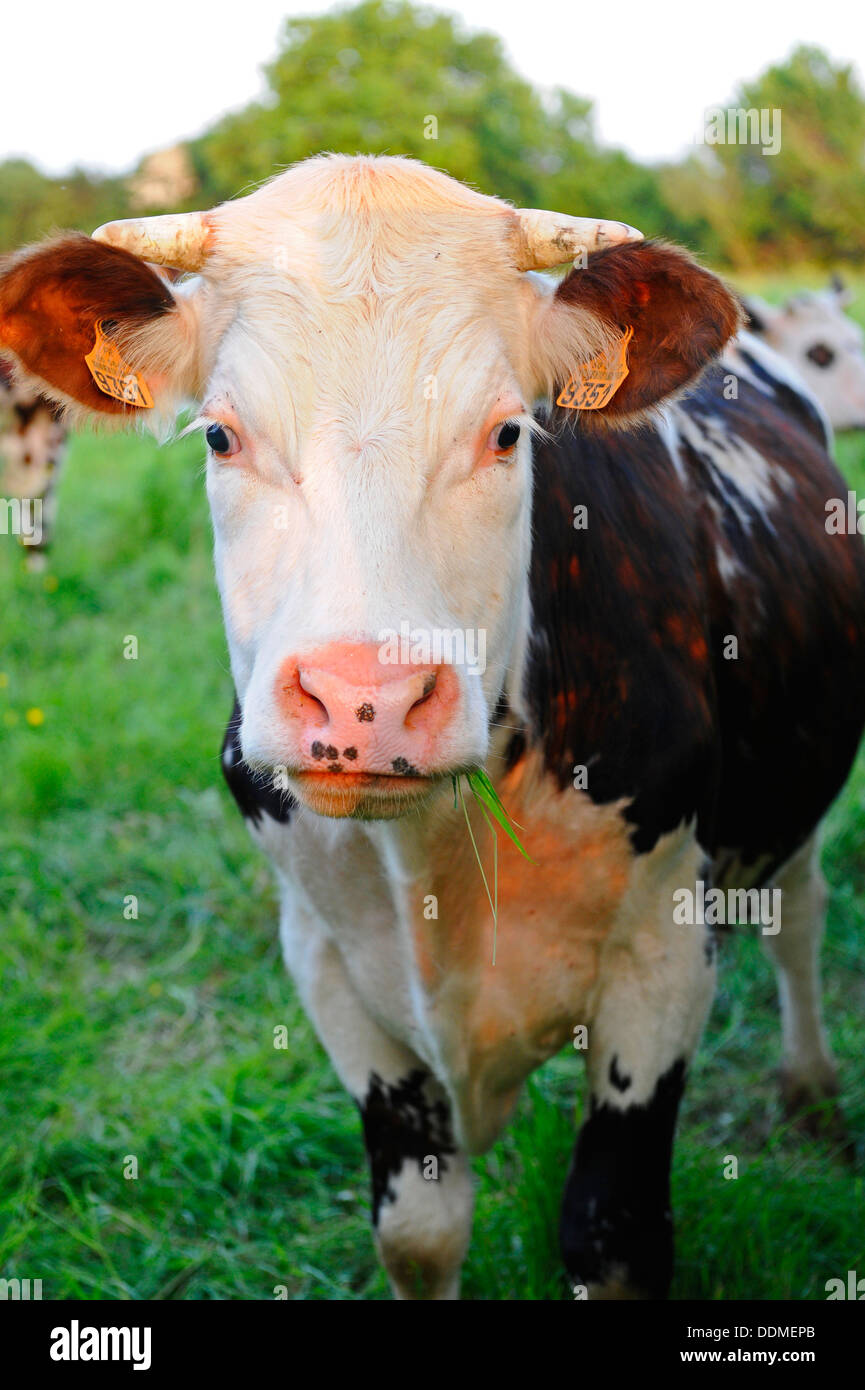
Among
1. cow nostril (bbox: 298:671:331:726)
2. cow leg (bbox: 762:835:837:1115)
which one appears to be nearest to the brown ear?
cow nostril (bbox: 298:671:331:726)

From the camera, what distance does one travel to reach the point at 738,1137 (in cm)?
346

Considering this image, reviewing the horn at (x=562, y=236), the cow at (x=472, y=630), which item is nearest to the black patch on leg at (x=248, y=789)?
the cow at (x=472, y=630)

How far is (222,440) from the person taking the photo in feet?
6.38

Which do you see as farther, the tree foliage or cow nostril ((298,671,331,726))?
the tree foliage

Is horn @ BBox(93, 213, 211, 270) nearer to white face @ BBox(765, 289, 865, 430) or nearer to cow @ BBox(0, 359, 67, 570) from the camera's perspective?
white face @ BBox(765, 289, 865, 430)

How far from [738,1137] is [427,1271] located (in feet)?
3.73

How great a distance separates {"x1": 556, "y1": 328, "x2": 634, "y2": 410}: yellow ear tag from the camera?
6.93 feet

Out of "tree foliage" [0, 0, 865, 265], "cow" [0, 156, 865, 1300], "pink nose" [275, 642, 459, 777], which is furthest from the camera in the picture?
"tree foliage" [0, 0, 865, 265]

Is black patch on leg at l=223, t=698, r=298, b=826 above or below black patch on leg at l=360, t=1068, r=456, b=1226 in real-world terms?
above

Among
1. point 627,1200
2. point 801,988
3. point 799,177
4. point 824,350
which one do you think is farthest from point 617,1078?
point 799,177

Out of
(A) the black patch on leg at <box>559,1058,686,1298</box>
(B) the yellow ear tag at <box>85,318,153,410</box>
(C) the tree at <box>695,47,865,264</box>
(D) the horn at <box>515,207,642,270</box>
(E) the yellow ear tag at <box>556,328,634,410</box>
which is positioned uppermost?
(C) the tree at <box>695,47,865,264</box>

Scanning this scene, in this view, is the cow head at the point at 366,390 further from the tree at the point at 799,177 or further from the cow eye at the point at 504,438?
the tree at the point at 799,177

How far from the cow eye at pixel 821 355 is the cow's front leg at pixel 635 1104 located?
651cm

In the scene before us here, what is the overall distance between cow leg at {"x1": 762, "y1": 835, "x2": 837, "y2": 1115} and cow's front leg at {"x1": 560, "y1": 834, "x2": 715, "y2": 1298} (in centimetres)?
118
